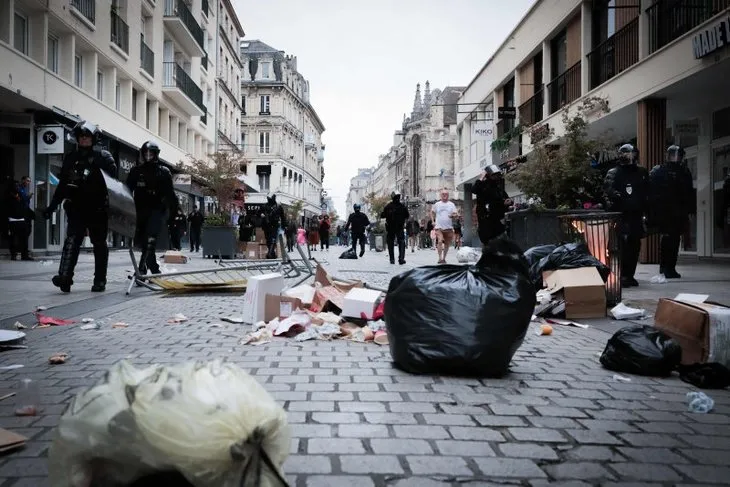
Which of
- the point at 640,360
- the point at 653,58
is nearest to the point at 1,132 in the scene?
the point at 653,58

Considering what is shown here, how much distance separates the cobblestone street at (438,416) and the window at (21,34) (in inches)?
588

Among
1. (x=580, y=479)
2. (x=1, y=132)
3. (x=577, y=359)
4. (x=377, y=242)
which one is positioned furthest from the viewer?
(x=377, y=242)

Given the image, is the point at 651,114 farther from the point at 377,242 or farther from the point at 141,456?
the point at 377,242

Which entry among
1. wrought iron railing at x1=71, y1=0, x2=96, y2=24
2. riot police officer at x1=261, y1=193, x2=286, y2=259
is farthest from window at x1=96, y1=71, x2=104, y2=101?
riot police officer at x1=261, y1=193, x2=286, y2=259

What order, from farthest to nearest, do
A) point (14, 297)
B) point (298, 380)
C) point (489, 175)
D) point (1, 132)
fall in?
point (1, 132), point (489, 175), point (14, 297), point (298, 380)

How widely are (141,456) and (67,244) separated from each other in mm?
6700

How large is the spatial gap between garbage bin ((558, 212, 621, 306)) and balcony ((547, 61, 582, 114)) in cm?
1224

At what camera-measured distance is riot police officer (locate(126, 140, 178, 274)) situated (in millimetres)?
9047

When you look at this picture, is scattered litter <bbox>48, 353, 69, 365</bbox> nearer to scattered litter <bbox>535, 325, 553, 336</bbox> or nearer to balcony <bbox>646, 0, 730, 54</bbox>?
scattered litter <bbox>535, 325, 553, 336</bbox>

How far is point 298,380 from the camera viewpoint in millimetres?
3619

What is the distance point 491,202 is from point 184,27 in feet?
78.1

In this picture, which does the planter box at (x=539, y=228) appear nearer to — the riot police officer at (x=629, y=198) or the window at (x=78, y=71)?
the riot police officer at (x=629, y=198)

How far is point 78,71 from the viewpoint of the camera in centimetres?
2042

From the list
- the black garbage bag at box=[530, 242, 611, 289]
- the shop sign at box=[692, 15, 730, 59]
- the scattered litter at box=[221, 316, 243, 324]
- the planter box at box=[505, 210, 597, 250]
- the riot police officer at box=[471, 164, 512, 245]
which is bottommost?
the scattered litter at box=[221, 316, 243, 324]
